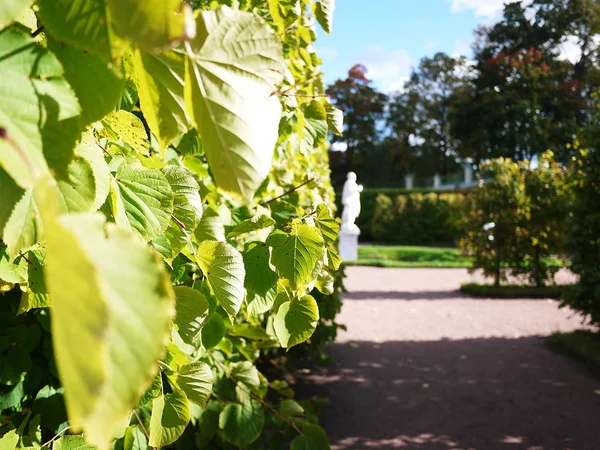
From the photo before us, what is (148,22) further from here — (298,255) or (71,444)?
(71,444)

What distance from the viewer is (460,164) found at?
163 feet

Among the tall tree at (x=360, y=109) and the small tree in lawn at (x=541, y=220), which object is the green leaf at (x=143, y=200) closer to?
the small tree in lawn at (x=541, y=220)

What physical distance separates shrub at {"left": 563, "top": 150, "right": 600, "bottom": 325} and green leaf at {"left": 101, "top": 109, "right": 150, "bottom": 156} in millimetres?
7448

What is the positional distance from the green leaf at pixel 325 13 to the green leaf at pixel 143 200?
77 centimetres

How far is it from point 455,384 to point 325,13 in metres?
5.52

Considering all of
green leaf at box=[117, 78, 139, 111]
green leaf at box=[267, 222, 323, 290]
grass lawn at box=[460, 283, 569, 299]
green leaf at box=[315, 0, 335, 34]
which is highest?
green leaf at box=[315, 0, 335, 34]

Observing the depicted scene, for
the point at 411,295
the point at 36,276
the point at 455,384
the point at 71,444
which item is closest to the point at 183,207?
the point at 36,276

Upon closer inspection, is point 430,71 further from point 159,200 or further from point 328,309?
point 159,200

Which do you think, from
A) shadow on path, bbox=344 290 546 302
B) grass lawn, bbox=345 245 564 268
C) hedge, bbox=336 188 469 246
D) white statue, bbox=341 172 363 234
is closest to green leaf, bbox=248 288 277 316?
shadow on path, bbox=344 290 546 302

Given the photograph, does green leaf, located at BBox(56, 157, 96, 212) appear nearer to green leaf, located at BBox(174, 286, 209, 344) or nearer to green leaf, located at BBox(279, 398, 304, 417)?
green leaf, located at BBox(174, 286, 209, 344)

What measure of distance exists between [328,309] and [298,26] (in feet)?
11.2

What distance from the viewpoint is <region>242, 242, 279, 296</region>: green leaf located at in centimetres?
105

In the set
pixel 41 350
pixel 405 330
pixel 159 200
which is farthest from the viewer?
pixel 405 330

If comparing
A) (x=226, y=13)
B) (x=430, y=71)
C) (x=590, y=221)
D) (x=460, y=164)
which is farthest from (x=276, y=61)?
(x=430, y=71)
